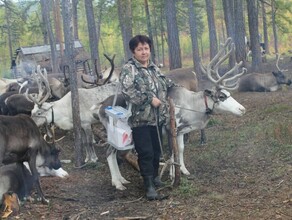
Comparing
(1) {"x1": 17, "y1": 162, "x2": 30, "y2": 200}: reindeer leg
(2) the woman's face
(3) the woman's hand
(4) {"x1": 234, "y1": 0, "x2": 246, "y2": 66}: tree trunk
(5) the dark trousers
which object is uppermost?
(4) {"x1": 234, "y1": 0, "x2": 246, "y2": 66}: tree trunk

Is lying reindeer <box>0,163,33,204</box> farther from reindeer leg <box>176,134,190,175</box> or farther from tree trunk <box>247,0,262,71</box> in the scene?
tree trunk <box>247,0,262,71</box>

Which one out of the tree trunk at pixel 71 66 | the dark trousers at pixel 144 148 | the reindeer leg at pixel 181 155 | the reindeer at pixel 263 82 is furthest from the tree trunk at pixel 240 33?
the dark trousers at pixel 144 148

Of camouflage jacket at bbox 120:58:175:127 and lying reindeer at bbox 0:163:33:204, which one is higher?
camouflage jacket at bbox 120:58:175:127

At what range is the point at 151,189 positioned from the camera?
5934 mm

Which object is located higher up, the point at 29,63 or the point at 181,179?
the point at 29,63

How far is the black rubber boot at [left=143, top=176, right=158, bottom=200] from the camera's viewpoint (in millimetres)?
5859

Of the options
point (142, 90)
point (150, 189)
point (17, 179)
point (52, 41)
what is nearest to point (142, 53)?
point (142, 90)

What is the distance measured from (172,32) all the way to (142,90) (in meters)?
10.4

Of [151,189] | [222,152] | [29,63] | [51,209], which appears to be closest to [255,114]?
[222,152]

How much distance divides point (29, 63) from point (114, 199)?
87.2 ft

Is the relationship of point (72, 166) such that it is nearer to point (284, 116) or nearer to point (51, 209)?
point (51, 209)

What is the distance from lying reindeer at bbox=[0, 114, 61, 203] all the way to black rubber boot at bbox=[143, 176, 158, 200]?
1.37 metres

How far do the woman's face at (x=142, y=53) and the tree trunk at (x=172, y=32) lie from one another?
990 cm

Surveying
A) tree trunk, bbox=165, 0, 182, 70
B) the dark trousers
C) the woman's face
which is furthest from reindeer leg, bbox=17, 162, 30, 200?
tree trunk, bbox=165, 0, 182, 70
